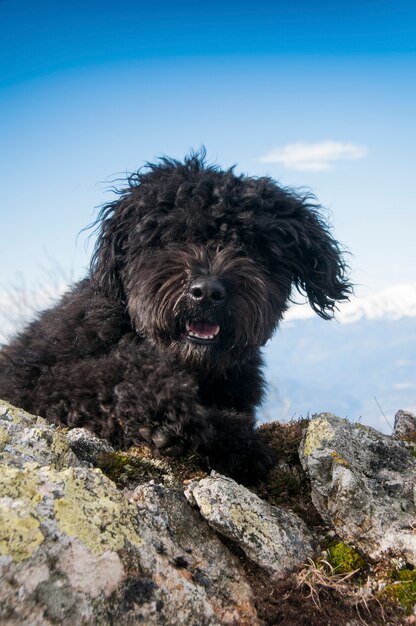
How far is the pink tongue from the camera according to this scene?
4.60 m

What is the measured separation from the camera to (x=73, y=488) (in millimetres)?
2484

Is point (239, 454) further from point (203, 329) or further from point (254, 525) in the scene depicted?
point (203, 329)

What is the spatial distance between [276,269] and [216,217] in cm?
75

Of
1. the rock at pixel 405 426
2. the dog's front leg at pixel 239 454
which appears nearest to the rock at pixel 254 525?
the dog's front leg at pixel 239 454

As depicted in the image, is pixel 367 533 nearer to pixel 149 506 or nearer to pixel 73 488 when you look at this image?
pixel 149 506

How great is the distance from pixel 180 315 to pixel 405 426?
213 cm

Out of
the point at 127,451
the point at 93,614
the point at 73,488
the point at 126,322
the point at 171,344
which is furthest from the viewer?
the point at 126,322

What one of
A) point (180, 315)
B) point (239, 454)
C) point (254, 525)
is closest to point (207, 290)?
point (180, 315)

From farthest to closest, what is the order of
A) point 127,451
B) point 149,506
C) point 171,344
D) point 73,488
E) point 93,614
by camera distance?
point 171,344 → point 127,451 → point 149,506 → point 73,488 → point 93,614

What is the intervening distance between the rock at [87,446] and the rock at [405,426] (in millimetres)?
2361

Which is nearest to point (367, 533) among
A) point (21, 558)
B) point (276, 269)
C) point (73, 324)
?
point (21, 558)

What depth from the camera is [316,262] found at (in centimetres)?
541

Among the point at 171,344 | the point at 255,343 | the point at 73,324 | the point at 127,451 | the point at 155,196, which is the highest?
the point at 155,196

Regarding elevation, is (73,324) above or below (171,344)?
below
